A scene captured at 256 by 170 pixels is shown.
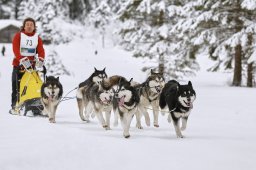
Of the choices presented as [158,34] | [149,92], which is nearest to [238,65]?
[158,34]

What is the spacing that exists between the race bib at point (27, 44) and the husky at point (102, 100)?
203cm

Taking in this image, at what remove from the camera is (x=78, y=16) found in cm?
7012

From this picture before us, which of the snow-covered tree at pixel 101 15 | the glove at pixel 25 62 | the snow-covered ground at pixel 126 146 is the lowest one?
the snow-covered ground at pixel 126 146

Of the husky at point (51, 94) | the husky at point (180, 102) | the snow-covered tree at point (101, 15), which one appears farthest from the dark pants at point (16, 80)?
the snow-covered tree at point (101, 15)

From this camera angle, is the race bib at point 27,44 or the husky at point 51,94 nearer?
the husky at point 51,94

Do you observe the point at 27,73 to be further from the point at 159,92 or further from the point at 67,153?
the point at 67,153

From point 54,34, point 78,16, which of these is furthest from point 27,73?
point 78,16

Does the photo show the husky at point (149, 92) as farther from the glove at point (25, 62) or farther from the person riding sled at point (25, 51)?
the glove at point (25, 62)

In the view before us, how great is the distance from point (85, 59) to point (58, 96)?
39290 mm

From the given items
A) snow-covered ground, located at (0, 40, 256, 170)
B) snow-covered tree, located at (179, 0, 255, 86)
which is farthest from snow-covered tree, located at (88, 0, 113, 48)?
snow-covered ground, located at (0, 40, 256, 170)

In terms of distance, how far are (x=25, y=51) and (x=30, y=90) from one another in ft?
3.33

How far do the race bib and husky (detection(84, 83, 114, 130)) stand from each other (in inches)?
79.9

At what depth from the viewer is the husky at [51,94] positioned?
8.45 meters

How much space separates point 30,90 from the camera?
30.7 ft
